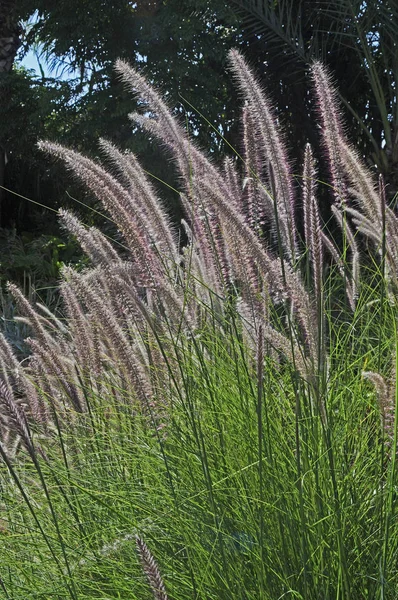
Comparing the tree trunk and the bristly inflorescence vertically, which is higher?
the tree trunk

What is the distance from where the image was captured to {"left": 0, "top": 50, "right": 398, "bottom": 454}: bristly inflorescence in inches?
68.1

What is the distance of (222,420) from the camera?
195 centimetres

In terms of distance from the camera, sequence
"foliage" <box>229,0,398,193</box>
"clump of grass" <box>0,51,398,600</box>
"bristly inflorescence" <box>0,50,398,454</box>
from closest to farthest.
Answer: "clump of grass" <box>0,51,398,600</box>, "bristly inflorescence" <box>0,50,398,454</box>, "foliage" <box>229,0,398,193</box>

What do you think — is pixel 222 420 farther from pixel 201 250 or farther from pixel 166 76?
pixel 166 76

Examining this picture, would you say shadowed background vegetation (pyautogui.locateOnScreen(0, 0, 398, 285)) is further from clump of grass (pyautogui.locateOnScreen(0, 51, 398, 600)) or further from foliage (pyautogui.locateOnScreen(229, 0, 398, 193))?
clump of grass (pyautogui.locateOnScreen(0, 51, 398, 600))

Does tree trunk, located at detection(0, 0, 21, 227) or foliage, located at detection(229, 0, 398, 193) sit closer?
foliage, located at detection(229, 0, 398, 193)

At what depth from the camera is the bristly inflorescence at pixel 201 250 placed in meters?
1.73

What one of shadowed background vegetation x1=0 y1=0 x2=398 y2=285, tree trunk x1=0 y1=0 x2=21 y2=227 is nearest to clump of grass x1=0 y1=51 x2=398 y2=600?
shadowed background vegetation x1=0 y1=0 x2=398 y2=285

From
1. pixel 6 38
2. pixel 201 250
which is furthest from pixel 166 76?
pixel 201 250

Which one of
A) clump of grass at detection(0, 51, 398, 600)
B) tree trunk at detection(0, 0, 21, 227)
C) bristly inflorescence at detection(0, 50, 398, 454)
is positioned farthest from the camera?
tree trunk at detection(0, 0, 21, 227)

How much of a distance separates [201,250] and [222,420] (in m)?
0.51

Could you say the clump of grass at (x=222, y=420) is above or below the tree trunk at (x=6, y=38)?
below

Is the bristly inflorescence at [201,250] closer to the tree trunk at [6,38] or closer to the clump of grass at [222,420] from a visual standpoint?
the clump of grass at [222,420]

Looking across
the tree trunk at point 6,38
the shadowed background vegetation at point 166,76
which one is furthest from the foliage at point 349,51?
the tree trunk at point 6,38
